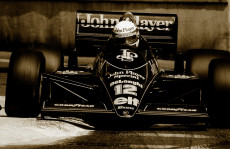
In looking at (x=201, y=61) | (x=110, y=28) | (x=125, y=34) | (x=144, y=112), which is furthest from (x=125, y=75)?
(x=110, y=28)

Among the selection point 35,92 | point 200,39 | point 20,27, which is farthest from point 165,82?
point 20,27

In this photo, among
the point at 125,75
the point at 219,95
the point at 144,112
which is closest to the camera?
the point at 144,112

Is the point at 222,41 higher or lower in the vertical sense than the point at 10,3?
lower

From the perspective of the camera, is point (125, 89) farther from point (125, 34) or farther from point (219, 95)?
point (125, 34)

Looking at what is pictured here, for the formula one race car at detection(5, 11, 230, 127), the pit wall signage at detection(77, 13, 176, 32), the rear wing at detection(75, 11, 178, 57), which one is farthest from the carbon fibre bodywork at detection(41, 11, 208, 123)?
the pit wall signage at detection(77, 13, 176, 32)

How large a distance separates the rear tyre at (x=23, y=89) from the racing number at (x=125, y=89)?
0.70 meters

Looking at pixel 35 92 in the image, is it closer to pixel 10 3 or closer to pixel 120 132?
pixel 120 132

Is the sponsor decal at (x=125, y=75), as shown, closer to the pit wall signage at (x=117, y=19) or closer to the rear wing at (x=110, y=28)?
the rear wing at (x=110, y=28)

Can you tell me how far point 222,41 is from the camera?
8.66 meters

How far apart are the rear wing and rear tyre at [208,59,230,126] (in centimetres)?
153

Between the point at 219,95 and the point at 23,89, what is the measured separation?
63.3 inches

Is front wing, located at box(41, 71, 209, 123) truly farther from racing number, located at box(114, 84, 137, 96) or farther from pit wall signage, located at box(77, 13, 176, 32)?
pit wall signage, located at box(77, 13, 176, 32)

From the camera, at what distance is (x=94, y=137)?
343 centimetres

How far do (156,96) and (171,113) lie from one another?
0.68 meters
